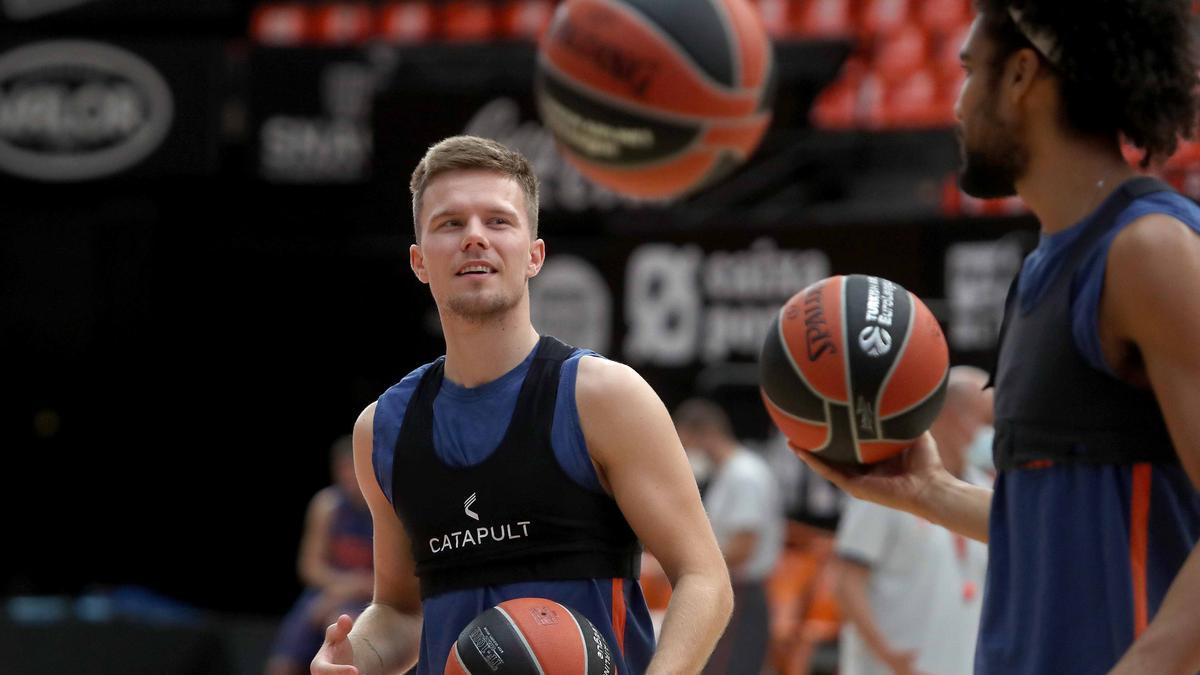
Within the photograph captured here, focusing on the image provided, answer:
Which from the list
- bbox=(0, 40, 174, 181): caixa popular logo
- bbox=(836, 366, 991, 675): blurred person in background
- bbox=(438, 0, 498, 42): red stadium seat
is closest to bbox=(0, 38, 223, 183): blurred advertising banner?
bbox=(0, 40, 174, 181): caixa popular logo

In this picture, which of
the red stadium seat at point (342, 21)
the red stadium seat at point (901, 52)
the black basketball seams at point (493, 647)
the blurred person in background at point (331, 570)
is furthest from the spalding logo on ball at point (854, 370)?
the red stadium seat at point (342, 21)

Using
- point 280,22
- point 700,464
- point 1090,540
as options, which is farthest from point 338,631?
point 280,22

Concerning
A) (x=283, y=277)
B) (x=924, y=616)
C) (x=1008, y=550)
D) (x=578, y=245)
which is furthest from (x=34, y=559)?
(x=1008, y=550)

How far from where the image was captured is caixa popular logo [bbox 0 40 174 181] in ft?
37.4

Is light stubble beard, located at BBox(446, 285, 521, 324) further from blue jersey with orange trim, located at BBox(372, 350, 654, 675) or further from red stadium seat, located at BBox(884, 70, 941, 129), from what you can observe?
red stadium seat, located at BBox(884, 70, 941, 129)

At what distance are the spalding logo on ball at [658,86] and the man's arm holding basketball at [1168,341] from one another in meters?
3.34

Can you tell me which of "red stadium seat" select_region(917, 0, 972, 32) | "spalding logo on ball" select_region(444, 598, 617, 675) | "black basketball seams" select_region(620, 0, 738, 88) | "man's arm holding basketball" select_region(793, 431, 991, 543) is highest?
"black basketball seams" select_region(620, 0, 738, 88)

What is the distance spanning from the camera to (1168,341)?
2113mm

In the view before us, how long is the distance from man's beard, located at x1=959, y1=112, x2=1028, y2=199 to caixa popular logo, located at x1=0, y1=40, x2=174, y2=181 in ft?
31.6

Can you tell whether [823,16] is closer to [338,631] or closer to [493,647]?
[338,631]

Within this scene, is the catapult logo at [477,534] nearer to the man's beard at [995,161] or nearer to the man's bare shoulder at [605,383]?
the man's bare shoulder at [605,383]

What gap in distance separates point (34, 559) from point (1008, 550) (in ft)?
36.9

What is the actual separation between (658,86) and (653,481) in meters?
2.77

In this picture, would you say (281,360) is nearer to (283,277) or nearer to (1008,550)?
(283,277)
